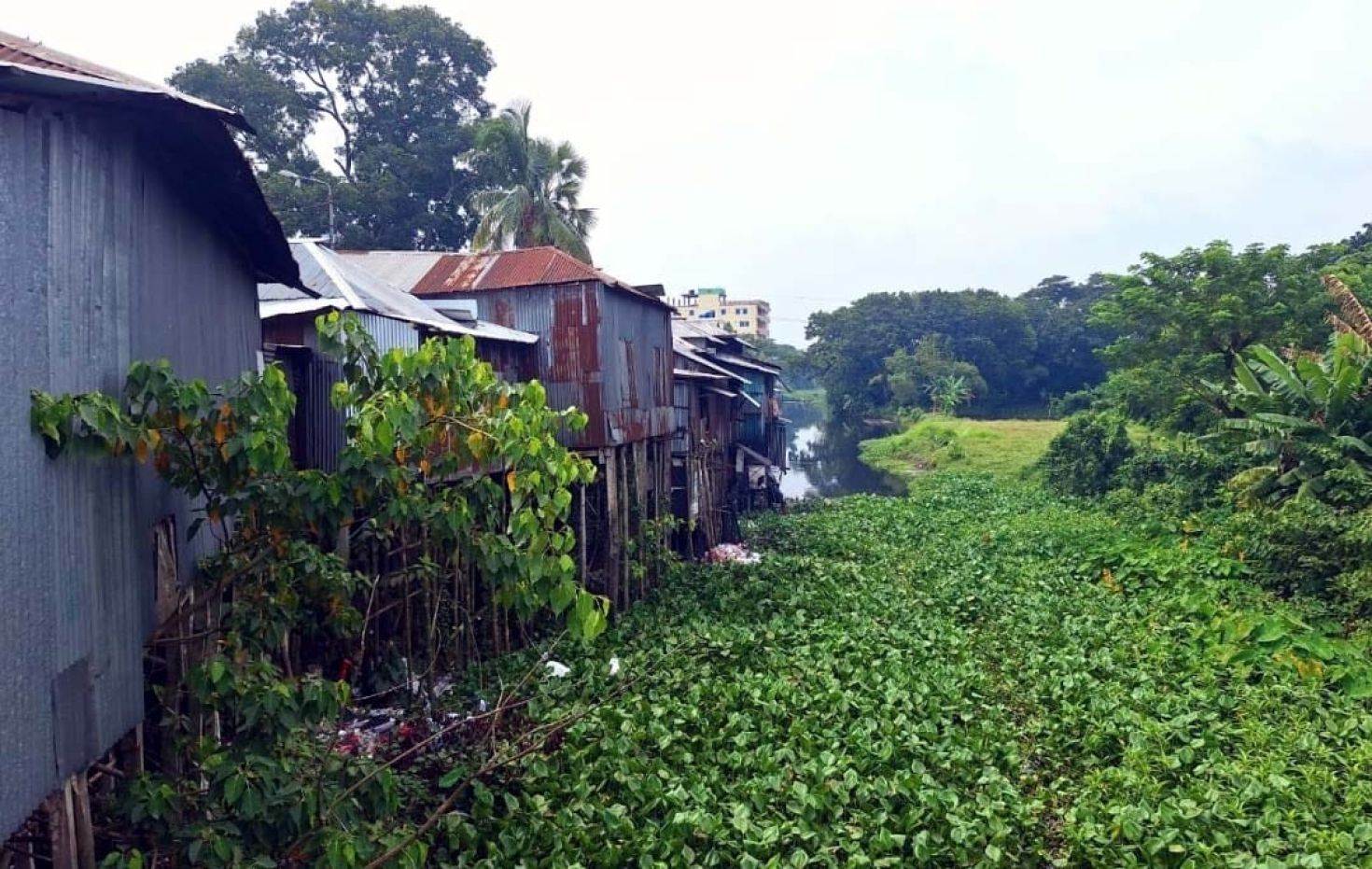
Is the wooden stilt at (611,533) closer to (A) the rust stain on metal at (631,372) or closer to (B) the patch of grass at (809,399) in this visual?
(A) the rust stain on metal at (631,372)

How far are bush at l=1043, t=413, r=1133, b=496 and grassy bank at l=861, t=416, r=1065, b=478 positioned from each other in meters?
5.59

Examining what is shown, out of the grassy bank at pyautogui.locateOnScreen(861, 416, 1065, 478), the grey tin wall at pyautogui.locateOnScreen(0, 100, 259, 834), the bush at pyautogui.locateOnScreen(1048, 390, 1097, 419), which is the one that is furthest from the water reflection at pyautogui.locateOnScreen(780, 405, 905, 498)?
the grey tin wall at pyautogui.locateOnScreen(0, 100, 259, 834)

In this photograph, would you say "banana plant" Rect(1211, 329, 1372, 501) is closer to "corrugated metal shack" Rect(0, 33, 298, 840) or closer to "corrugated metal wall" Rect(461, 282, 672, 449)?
"corrugated metal wall" Rect(461, 282, 672, 449)

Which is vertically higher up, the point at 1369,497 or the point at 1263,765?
the point at 1369,497

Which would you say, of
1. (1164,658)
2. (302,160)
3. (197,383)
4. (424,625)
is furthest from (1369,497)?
(302,160)

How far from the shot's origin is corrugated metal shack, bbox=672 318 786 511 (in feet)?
74.9

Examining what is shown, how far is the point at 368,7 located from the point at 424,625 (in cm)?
2805

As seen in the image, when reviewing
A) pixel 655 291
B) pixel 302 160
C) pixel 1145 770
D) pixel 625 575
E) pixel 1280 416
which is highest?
pixel 302 160

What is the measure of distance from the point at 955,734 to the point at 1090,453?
17.6m

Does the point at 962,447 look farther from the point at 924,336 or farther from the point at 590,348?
the point at 590,348

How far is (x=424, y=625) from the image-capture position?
31.7ft

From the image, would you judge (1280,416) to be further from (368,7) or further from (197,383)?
(368,7)

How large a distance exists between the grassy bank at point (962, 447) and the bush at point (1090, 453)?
220 inches

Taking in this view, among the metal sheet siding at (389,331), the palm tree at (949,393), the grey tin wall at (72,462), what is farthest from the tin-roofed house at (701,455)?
the palm tree at (949,393)
